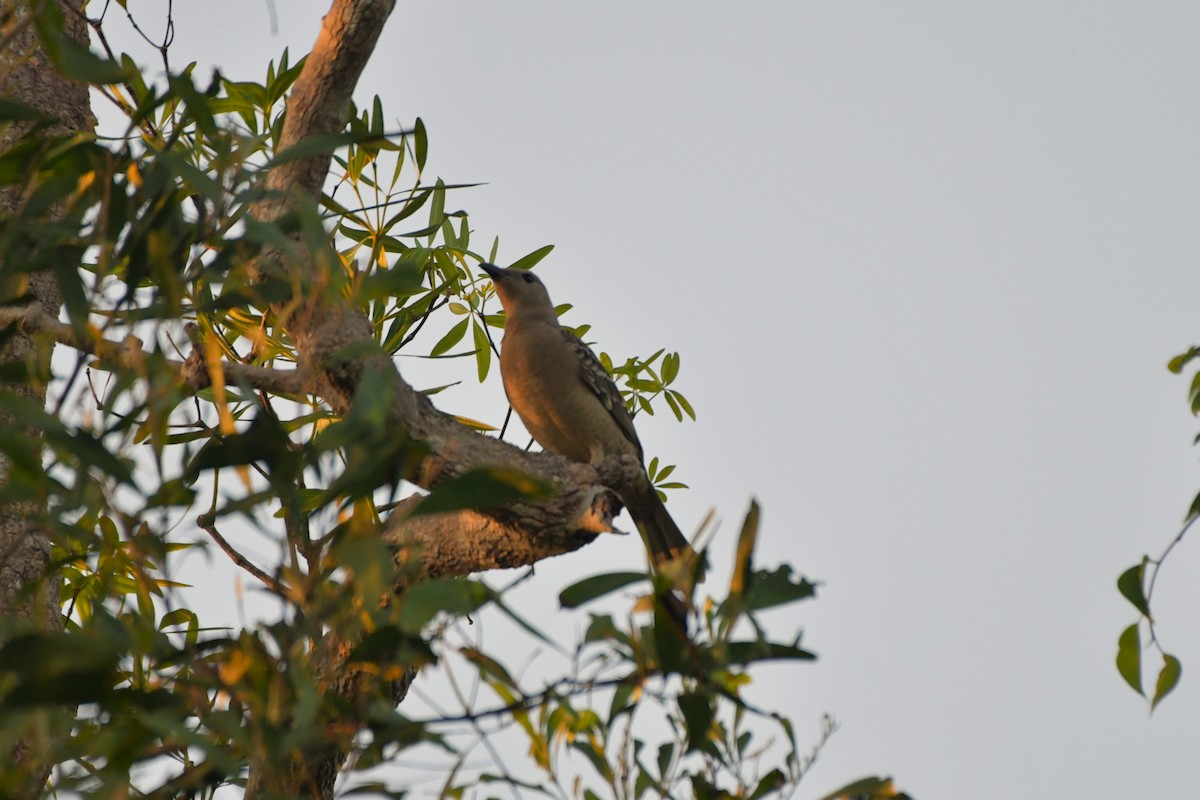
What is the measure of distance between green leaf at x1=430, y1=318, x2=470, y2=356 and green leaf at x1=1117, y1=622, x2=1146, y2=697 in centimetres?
256

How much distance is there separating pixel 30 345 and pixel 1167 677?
114 inches

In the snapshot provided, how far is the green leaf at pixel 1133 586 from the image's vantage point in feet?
5.95

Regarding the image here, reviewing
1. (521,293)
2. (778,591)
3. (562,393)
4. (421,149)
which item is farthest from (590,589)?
(521,293)

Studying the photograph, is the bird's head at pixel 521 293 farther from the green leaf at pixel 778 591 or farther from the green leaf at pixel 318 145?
the green leaf at pixel 778 591

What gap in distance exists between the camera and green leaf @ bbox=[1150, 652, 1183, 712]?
1.82 m

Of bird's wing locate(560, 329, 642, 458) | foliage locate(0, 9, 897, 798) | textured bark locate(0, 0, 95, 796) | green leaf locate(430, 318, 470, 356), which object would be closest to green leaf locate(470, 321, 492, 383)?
green leaf locate(430, 318, 470, 356)

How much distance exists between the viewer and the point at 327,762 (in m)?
2.98

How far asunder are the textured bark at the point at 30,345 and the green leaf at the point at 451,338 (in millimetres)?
1139

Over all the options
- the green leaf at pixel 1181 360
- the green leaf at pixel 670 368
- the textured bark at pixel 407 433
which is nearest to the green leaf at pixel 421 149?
the textured bark at pixel 407 433

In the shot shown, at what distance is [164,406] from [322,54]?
1.90 m

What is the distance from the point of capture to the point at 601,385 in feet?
16.4

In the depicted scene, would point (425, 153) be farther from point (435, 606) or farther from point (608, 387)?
point (435, 606)

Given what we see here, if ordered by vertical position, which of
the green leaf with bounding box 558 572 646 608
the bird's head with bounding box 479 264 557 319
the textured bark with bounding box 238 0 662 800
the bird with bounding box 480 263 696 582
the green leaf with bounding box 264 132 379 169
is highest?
the bird's head with bounding box 479 264 557 319

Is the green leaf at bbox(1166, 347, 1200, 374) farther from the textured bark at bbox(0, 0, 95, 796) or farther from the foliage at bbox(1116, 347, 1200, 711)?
the textured bark at bbox(0, 0, 95, 796)
